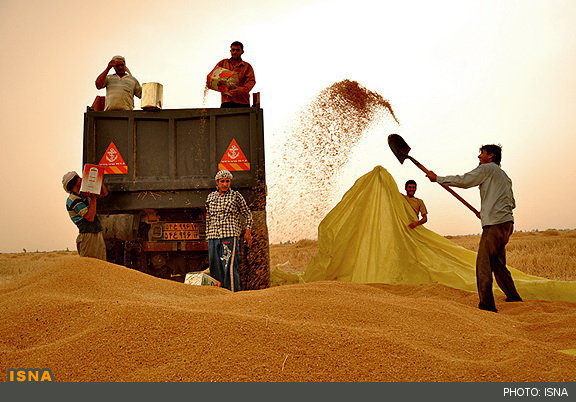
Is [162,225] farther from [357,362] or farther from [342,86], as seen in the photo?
[357,362]

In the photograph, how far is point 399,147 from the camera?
6836 mm

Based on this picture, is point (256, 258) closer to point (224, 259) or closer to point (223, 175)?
point (224, 259)

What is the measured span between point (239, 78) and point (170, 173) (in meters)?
1.77

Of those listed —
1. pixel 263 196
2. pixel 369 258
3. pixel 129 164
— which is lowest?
pixel 369 258

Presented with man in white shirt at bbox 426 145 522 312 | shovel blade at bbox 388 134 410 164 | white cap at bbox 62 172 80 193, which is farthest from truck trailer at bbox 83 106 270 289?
man in white shirt at bbox 426 145 522 312

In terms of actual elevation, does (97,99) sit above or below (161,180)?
above

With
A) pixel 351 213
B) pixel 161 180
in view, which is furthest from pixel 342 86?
pixel 161 180

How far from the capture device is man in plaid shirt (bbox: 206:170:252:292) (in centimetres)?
600

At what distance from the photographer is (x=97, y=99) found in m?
7.19

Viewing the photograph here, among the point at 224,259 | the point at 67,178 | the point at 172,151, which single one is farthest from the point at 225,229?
the point at 67,178

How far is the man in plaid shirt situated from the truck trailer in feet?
0.97

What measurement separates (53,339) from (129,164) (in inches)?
153

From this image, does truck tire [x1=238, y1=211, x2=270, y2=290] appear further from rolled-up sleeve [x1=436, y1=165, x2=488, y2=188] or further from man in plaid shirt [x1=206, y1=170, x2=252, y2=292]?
rolled-up sleeve [x1=436, y1=165, x2=488, y2=188]

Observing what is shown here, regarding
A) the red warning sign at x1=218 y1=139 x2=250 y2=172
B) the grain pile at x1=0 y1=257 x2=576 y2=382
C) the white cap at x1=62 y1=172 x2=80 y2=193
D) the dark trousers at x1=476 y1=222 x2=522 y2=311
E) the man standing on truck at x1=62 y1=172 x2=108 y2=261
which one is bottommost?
the grain pile at x1=0 y1=257 x2=576 y2=382
